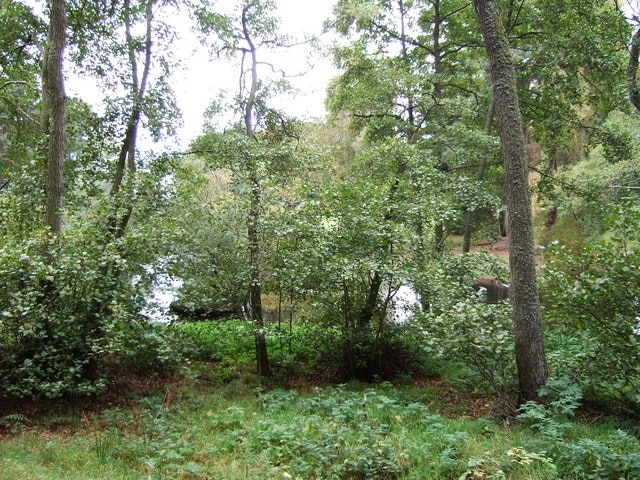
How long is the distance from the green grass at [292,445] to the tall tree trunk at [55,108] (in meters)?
3.43

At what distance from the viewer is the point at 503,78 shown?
18.5 feet

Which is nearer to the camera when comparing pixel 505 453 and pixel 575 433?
pixel 505 453

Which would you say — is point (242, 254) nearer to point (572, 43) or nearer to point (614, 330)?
point (614, 330)

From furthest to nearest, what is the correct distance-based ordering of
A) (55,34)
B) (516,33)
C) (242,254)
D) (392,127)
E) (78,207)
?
(392,127)
(516,33)
(78,207)
(242,254)
(55,34)

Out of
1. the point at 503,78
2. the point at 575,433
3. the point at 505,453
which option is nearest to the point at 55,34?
the point at 503,78

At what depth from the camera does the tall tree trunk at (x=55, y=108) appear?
7.13 meters

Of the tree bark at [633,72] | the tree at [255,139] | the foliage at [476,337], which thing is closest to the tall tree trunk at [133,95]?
the tree at [255,139]

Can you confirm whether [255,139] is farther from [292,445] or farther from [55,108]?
[292,445]

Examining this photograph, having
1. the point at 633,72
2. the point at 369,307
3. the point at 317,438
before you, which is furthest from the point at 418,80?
the point at 317,438

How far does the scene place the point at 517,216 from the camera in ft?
18.5

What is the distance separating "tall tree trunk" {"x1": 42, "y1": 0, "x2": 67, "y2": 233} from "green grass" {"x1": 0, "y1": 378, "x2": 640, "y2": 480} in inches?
135

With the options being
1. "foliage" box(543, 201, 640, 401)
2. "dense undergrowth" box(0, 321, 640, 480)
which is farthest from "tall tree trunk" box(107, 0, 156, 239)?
"foliage" box(543, 201, 640, 401)

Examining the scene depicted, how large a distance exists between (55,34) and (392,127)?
28.1 feet

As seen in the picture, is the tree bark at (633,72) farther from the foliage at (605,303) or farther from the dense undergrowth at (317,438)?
the dense undergrowth at (317,438)
